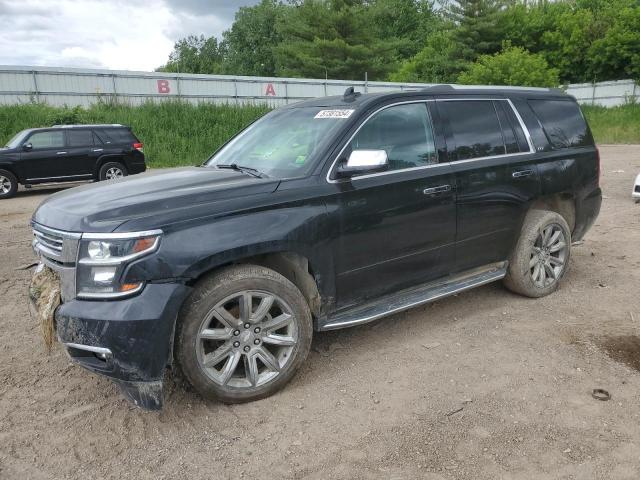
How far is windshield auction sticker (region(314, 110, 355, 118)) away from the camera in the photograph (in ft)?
12.5

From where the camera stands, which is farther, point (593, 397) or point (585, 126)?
point (585, 126)

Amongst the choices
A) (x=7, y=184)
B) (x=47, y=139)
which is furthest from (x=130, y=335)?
(x=47, y=139)

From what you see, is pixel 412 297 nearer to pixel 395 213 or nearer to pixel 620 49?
pixel 395 213

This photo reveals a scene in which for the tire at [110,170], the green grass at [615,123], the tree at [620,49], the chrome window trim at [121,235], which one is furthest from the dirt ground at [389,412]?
the tree at [620,49]

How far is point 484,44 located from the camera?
41875mm

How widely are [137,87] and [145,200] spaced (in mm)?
23259

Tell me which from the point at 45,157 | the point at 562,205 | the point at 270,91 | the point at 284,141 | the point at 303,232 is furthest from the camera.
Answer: the point at 270,91

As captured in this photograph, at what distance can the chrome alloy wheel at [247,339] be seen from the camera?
10.2ft

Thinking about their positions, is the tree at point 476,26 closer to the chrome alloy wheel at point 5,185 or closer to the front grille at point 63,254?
the chrome alloy wheel at point 5,185

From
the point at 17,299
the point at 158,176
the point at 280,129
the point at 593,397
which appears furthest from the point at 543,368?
the point at 17,299

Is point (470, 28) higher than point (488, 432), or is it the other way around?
point (470, 28)

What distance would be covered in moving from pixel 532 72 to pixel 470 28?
9349mm

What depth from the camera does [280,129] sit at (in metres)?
4.20

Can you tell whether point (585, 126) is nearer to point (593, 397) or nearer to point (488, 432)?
point (593, 397)
